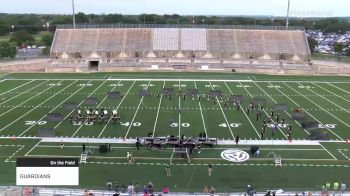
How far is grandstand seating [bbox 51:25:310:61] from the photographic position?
60.9m

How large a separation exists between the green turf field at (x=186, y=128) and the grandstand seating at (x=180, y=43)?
14692mm

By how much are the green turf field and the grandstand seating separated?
14.7 metres

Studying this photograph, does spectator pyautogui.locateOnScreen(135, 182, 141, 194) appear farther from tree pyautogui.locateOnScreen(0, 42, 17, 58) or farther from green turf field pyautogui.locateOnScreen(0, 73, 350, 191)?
tree pyautogui.locateOnScreen(0, 42, 17, 58)

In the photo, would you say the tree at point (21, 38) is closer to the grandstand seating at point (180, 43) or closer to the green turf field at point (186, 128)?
the grandstand seating at point (180, 43)

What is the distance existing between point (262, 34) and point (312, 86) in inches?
907

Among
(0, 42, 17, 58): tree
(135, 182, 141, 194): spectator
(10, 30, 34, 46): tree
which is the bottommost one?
(135, 182, 141, 194): spectator

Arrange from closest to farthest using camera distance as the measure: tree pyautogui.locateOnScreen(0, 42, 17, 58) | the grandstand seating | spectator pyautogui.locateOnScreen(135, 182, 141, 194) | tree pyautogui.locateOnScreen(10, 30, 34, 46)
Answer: spectator pyautogui.locateOnScreen(135, 182, 141, 194)
the grandstand seating
tree pyautogui.locateOnScreen(0, 42, 17, 58)
tree pyautogui.locateOnScreen(10, 30, 34, 46)

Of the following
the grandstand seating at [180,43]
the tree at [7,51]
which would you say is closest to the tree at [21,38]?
the tree at [7,51]

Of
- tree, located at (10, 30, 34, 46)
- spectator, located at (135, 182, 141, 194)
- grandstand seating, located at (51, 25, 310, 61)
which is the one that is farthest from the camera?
tree, located at (10, 30, 34, 46)

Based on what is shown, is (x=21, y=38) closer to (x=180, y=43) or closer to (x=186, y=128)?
(x=180, y=43)

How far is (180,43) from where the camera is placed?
2475 inches

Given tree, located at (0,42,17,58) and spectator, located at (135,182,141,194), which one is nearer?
spectator, located at (135,182,141,194)

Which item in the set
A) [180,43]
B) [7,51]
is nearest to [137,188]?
[180,43]

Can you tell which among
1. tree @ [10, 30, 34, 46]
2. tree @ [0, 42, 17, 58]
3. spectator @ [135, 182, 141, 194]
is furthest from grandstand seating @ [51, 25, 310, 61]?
spectator @ [135, 182, 141, 194]
